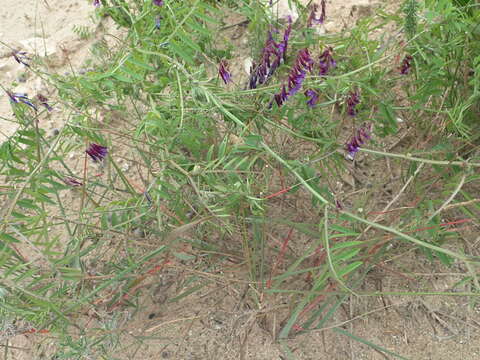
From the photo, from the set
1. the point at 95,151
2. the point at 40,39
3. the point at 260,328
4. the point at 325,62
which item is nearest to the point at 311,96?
the point at 325,62

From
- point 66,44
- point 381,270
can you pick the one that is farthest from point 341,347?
point 66,44

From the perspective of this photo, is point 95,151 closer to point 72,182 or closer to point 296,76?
point 72,182

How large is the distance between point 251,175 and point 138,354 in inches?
26.5

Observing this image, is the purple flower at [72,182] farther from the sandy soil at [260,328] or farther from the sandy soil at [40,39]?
the sandy soil at [40,39]

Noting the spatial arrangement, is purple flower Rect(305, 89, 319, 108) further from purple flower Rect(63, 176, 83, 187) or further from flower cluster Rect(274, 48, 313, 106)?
purple flower Rect(63, 176, 83, 187)

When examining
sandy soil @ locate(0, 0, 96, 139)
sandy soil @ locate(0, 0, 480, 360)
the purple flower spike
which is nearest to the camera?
the purple flower spike

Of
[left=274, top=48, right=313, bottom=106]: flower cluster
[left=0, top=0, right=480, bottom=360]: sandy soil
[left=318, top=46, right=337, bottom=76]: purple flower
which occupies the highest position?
[left=274, top=48, right=313, bottom=106]: flower cluster

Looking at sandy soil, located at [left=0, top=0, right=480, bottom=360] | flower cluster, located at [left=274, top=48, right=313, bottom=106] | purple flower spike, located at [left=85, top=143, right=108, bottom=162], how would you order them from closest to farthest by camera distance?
1. flower cluster, located at [left=274, top=48, right=313, bottom=106]
2. purple flower spike, located at [left=85, top=143, right=108, bottom=162]
3. sandy soil, located at [left=0, top=0, right=480, bottom=360]

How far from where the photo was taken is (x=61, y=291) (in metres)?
1.25

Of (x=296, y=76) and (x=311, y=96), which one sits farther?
(x=311, y=96)

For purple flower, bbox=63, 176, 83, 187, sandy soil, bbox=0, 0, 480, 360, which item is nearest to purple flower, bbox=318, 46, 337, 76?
sandy soil, bbox=0, 0, 480, 360

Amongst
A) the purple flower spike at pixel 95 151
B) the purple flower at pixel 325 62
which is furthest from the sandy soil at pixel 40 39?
the purple flower at pixel 325 62

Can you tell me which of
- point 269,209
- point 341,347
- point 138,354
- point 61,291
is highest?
point 61,291

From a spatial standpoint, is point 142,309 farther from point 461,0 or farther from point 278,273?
point 461,0
